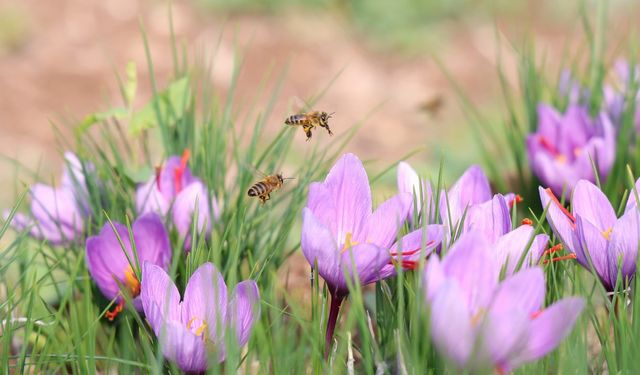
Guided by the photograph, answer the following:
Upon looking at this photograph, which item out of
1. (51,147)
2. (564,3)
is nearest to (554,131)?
(51,147)

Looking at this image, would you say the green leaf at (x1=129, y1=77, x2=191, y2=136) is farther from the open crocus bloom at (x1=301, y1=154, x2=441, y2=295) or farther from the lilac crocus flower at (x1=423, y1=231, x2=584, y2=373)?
the lilac crocus flower at (x1=423, y1=231, x2=584, y2=373)

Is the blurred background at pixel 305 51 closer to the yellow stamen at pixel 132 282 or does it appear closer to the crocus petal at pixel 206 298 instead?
the yellow stamen at pixel 132 282

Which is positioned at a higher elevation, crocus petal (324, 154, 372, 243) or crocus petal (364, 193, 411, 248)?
crocus petal (324, 154, 372, 243)

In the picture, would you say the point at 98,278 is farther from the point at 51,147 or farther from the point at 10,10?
the point at 10,10

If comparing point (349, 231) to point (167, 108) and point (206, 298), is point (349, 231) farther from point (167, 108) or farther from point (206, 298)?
point (167, 108)

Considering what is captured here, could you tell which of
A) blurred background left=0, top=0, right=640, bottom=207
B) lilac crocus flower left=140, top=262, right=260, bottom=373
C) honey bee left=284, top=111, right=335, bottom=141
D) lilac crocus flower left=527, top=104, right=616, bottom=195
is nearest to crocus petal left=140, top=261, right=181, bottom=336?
lilac crocus flower left=140, top=262, right=260, bottom=373

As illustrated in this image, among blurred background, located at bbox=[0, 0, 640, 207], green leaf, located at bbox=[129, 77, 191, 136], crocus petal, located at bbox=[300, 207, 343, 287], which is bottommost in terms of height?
crocus petal, located at bbox=[300, 207, 343, 287]

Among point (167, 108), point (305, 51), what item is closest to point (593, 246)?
point (167, 108)
